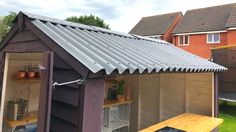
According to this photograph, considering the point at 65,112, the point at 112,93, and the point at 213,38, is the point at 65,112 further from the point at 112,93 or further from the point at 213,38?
the point at 213,38

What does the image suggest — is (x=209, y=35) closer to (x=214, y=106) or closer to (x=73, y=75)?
(x=214, y=106)

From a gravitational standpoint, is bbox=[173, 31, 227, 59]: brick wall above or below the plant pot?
above

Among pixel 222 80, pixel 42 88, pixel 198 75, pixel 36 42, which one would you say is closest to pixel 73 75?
pixel 42 88

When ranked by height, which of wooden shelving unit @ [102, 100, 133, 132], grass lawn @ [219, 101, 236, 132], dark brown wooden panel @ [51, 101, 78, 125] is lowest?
grass lawn @ [219, 101, 236, 132]

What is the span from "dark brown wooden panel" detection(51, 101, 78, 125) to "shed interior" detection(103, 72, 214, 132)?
11.1ft

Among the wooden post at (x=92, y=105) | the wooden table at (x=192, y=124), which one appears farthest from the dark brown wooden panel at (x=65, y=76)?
the wooden table at (x=192, y=124)

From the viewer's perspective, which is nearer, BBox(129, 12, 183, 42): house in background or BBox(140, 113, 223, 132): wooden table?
BBox(140, 113, 223, 132): wooden table

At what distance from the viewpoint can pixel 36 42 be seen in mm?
3006

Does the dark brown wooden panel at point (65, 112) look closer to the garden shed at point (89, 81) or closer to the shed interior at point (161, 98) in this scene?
the garden shed at point (89, 81)

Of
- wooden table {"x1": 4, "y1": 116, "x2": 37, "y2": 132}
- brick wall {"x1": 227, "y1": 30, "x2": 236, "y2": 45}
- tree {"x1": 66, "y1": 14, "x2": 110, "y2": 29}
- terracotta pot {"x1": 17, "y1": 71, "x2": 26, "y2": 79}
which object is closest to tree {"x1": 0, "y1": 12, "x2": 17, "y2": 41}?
tree {"x1": 66, "y1": 14, "x2": 110, "y2": 29}

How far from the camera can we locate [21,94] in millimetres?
5445

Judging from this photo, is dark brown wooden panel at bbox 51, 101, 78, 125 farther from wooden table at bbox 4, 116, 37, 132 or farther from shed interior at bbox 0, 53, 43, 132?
wooden table at bbox 4, 116, 37, 132

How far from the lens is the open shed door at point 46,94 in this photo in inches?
89.3

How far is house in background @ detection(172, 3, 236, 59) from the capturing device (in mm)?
20094
